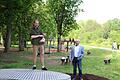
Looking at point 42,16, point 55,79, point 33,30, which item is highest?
point 42,16

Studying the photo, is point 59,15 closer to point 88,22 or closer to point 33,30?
point 33,30

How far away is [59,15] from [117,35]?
33.1 meters

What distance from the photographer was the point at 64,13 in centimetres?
5503

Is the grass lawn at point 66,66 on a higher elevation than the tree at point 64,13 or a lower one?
lower

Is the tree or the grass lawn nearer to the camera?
the grass lawn

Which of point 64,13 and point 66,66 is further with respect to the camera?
point 64,13

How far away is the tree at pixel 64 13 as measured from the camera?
54.5m

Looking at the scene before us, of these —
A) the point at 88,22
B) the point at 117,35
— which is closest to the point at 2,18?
the point at 117,35

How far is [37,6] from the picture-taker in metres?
41.8

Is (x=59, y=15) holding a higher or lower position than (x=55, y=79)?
higher

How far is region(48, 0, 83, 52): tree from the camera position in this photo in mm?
54531

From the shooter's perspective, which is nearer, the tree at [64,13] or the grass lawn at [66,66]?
the grass lawn at [66,66]

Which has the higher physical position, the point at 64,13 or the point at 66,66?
the point at 64,13

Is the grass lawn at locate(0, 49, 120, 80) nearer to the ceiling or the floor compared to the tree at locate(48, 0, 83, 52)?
nearer to the floor
